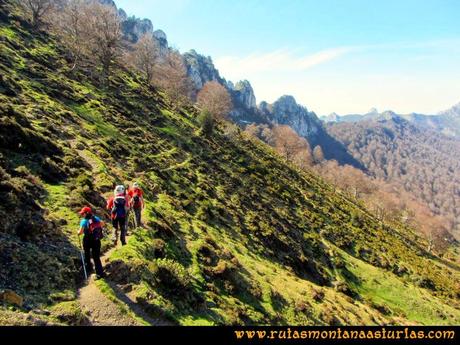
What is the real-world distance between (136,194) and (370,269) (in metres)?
42.4

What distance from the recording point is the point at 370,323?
3416cm

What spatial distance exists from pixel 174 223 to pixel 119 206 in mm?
11908

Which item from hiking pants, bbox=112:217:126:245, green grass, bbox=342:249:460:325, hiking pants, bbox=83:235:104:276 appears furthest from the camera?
green grass, bbox=342:249:460:325

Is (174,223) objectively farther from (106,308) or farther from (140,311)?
(106,308)

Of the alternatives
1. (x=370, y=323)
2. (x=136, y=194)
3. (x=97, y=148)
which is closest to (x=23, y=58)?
(x=97, y=148)

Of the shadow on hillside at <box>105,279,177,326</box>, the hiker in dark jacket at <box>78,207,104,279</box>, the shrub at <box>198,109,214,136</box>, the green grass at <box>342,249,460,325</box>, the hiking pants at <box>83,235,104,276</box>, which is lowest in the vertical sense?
the green grass at <box>342,249,460,325</box>

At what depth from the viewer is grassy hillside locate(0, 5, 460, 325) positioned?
17312 mm

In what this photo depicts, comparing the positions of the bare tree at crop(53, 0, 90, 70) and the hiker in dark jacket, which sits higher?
the bare tree at crop(53, 0, 90, 70)

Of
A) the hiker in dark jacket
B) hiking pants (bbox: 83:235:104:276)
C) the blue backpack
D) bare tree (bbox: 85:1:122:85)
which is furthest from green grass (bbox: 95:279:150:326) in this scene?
bare tree (bbox: 85:1:122:85)

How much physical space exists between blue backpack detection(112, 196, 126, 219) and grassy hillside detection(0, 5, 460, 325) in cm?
209

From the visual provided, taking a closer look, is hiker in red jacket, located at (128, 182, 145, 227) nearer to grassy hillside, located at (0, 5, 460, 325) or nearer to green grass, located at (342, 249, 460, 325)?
grassy hillside, located at (0, 5, 460, 325)

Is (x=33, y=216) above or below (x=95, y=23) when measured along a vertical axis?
below
